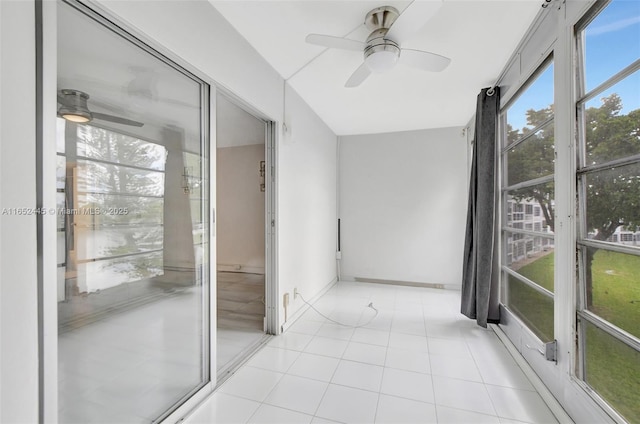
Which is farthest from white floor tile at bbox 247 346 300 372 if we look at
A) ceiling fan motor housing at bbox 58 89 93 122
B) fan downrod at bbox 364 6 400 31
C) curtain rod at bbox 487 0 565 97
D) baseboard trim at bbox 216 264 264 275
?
curtain rod at bbox 487 0 565 97

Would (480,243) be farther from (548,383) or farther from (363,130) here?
(363,130)

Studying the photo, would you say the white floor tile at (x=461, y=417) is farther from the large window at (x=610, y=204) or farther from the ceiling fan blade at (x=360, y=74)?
the ceiling fan blade at (x=360, y=74)

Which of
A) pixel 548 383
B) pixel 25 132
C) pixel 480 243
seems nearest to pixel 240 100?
pixel 25 132

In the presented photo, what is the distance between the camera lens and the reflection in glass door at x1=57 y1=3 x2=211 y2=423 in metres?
1.04

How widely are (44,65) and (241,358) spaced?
2128 millimetres

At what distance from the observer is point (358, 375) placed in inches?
77.1

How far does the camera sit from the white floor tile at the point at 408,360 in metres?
2.05

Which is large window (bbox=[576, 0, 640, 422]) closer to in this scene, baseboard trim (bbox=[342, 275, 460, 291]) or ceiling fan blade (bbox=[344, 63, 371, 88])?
ceiling fan blade (bbox=[344, 63, 371, 88])

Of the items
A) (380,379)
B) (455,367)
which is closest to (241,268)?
(380,379)

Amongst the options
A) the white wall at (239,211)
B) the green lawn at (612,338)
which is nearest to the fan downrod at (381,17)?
the green lawn at (612,338)

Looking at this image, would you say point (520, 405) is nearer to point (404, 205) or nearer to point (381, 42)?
point (381, 42)

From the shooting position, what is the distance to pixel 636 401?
1144mm

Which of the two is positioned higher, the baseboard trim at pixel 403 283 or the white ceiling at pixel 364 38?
the white ceiling at pixel 364 38

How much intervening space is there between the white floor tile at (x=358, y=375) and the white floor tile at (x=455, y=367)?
1.44ft
